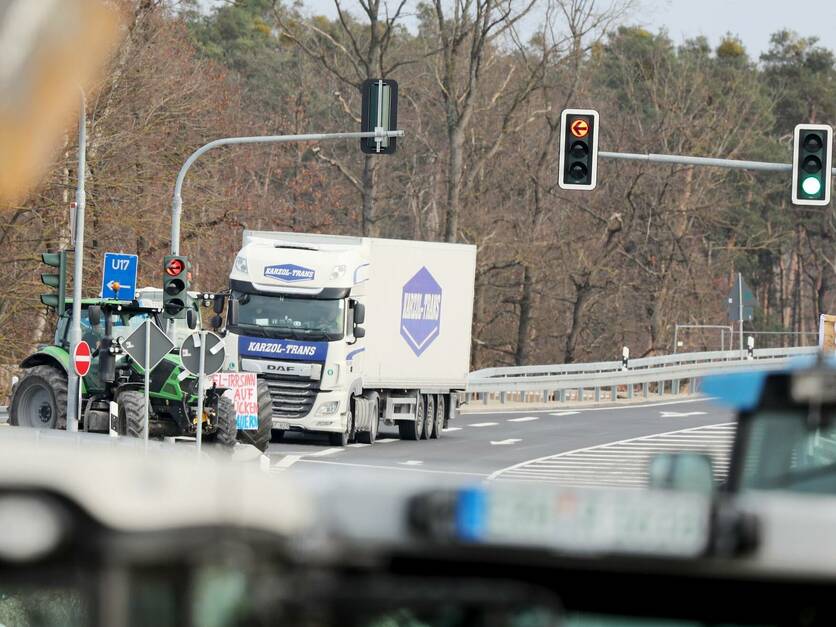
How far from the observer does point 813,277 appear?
8962 centimetres

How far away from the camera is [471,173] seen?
187 ft

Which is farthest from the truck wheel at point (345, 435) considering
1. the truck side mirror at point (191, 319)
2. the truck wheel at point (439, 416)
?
the truck side mirror at point (191, 319)

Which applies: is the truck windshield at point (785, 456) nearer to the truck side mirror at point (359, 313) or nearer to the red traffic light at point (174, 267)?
the red traffic light at point (174, 267)

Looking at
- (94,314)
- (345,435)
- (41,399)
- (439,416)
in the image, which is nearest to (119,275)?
(41,399)

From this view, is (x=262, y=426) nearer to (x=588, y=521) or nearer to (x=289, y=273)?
(x=289, y=273)

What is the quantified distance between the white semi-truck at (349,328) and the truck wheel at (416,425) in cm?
2

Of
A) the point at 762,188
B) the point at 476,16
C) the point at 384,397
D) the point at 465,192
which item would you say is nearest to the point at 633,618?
the point at 384,397

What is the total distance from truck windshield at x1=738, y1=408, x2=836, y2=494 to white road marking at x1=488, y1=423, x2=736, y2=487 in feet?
69.8

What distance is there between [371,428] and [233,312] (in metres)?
4.61

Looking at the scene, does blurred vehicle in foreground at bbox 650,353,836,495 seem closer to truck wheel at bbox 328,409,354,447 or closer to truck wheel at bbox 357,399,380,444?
truck wheel at bbox 328,409,354,447

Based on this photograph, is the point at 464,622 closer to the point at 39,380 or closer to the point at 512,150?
the point at 39,380

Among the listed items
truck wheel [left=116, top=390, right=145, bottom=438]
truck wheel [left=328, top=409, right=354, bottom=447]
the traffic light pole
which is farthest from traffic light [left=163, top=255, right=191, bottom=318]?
truck wheel [left=328, top=409, right=354, bottom=447]

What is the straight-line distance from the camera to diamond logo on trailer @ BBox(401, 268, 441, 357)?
35.8m

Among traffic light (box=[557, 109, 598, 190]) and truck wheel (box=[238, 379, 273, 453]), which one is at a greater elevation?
traffic light (box=[557, 109, 598, 190])
